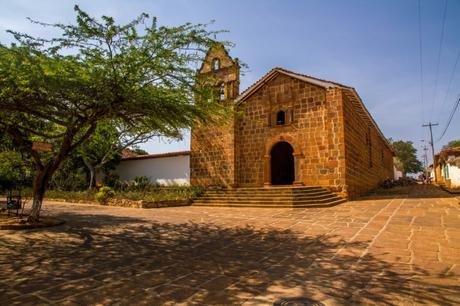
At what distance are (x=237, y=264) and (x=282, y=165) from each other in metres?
14.0

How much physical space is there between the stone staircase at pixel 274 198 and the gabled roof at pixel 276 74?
17.0ft

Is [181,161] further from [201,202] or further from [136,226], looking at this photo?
[136,226]

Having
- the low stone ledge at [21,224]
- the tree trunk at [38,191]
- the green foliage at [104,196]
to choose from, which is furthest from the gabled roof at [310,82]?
the low stone ledge at [21,224]

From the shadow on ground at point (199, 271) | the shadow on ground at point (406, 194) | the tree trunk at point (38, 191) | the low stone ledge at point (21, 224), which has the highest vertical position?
the tree trunk at point (38, 191)

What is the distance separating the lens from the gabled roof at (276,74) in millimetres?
14962

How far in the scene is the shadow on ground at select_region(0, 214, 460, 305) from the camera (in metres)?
3.23

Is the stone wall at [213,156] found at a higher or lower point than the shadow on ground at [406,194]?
higher

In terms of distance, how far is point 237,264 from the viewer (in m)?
4.45

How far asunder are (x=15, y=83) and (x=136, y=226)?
4229 mm

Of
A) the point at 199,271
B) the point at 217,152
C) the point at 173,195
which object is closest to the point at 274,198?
the point at 173,195

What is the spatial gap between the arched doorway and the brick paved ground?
402 inches

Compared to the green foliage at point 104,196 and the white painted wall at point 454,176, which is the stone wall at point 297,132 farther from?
the white painted wall at point 454,176

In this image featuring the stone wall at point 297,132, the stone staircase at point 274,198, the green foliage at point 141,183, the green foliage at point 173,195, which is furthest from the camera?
the green foliage at point 141,183

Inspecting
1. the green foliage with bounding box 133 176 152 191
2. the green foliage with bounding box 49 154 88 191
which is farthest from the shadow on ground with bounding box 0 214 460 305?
the green foliage with bounding box 49 154 88 191
